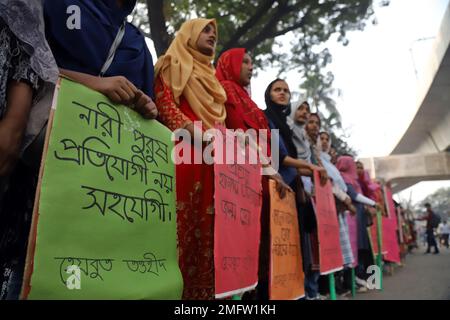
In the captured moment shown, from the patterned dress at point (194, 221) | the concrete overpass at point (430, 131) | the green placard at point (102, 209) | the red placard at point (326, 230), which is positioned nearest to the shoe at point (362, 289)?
the red placard at point (326, 230)

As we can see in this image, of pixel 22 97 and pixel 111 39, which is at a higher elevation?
pixel 111 39

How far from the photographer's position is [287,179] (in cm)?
257

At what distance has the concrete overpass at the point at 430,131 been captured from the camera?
11.4 meters

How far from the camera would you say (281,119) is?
9.21 ft

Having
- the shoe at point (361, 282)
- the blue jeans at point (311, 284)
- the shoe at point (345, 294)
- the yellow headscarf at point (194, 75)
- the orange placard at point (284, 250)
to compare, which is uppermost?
the yellow headscarf at point (194, 75)

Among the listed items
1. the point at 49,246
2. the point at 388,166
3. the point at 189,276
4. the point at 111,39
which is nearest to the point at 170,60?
the point at 111,39

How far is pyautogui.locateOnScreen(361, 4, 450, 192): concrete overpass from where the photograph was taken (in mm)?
11430

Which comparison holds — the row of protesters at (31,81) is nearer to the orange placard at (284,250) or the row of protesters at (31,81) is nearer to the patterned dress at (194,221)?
the patterned dress at (194,221)

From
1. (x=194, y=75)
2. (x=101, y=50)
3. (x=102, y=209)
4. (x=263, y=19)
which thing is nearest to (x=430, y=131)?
(x=263, y=19)

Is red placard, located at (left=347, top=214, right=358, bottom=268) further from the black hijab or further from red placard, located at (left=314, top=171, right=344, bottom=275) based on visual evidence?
the black hijab

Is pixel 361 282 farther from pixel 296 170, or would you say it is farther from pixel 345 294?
pixel 296 170

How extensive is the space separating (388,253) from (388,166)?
16.4m

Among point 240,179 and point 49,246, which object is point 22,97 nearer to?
point 49,246

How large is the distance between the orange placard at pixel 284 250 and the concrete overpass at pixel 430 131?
9.15 m
